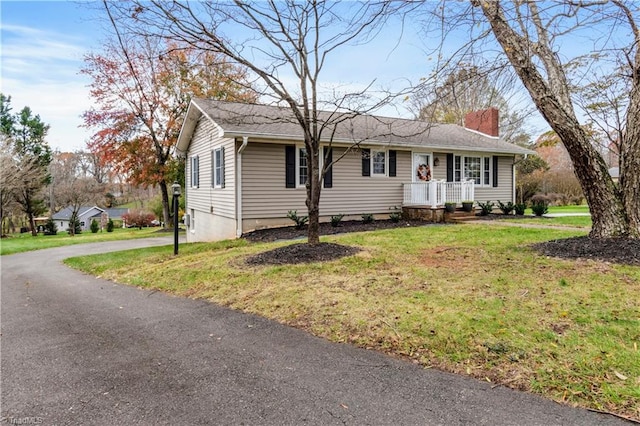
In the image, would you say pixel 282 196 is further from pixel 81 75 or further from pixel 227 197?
pixel 81 75

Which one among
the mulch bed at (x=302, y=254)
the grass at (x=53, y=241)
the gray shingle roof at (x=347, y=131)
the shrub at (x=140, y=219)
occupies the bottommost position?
the grass at (x=53, y=241)

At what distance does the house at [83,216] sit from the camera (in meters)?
42.2

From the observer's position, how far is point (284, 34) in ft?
22.5

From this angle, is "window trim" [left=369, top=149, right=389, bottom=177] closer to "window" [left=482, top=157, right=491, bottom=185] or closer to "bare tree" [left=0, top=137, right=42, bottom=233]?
"window" [left=482, top=157, right=491, bottom=185]

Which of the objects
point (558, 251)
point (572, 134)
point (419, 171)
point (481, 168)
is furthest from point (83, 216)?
point (572, 134)

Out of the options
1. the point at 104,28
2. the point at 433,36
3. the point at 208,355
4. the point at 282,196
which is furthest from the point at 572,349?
the point at 282,196

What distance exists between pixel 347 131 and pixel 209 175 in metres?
5.43

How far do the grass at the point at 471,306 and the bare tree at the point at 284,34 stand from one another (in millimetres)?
2193

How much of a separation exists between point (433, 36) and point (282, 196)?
22.1ft

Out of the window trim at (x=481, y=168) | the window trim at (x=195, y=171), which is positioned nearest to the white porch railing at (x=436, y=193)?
the window trim at (x=481, y=168)

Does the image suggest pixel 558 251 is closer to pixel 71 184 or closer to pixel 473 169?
pixel 473 169

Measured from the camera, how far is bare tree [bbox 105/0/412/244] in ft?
21.2

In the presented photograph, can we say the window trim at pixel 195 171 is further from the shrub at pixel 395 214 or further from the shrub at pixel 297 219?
the shrub at pixel 395 214

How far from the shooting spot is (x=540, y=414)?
240cm
